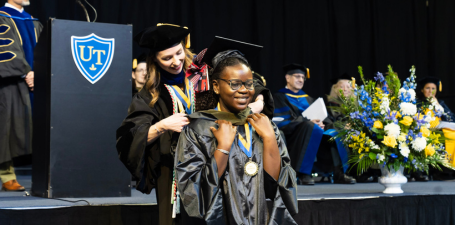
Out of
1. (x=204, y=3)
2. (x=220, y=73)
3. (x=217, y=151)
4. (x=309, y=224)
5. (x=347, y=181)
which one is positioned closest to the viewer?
(x=217, y=151)

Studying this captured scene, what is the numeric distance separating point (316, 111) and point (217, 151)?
4.02 meters

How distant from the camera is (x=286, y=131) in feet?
18.5

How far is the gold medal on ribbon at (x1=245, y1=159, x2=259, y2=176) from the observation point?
73.4 inches

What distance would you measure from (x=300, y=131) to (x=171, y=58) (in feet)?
11.5

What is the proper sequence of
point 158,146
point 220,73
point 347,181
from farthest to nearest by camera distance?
point 347,181 < point 158,146 < point 220,73

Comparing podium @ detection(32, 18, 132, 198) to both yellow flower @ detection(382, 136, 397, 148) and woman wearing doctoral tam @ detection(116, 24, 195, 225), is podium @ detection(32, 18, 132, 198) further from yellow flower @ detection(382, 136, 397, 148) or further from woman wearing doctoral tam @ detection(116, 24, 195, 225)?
yellow flower @ detection(382, 136, 397, 148)

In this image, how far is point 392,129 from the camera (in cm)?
351

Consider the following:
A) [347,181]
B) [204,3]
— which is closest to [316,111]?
[347,181]

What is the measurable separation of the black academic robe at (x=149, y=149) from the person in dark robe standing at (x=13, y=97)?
2103 millimetres

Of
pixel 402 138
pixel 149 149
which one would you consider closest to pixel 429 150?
pixel 402 138

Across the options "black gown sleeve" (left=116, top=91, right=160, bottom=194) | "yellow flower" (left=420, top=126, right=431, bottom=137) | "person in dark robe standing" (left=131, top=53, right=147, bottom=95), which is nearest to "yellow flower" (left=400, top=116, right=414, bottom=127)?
"yellow flower" (left=420, top=126, right=431, bottom=137)

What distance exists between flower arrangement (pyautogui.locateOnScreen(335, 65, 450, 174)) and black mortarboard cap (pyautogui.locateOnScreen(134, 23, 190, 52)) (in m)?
1.90

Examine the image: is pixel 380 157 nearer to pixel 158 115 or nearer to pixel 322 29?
pixel 158 115

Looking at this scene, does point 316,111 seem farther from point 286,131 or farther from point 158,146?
point 158,146
